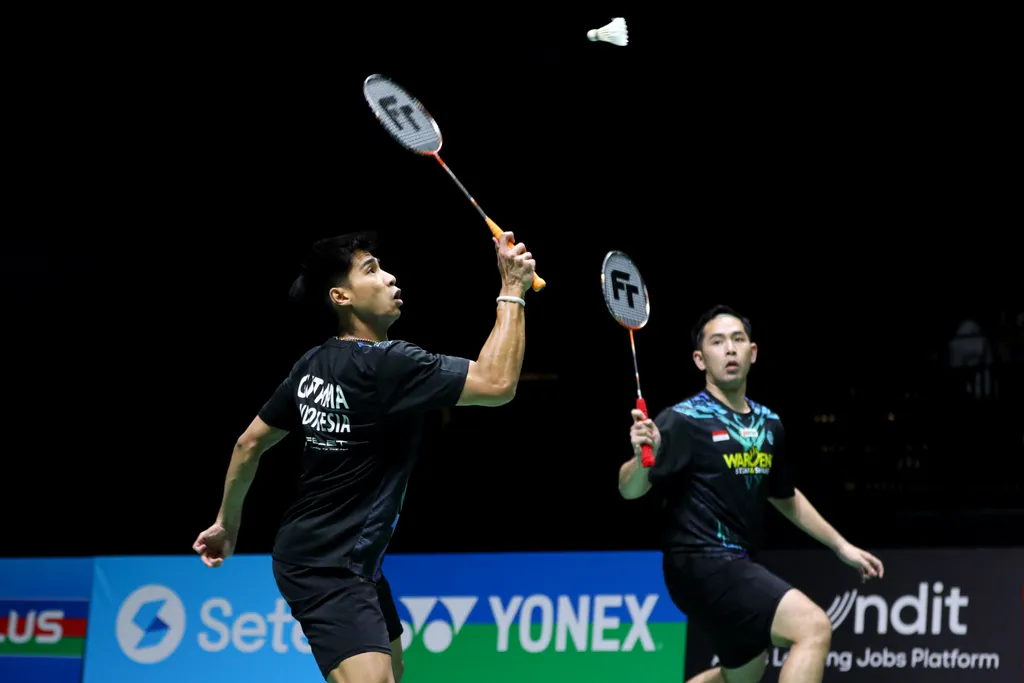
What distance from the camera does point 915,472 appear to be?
7.15 metres

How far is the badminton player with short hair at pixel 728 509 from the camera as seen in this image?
441cm

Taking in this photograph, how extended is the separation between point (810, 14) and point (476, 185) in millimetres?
2326

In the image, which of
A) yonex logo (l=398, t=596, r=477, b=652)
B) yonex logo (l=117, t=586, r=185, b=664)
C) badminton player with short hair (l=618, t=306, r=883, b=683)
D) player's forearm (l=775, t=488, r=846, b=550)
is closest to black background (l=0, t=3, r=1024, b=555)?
yonex logo (l=398, t=596, r=477, b=652)

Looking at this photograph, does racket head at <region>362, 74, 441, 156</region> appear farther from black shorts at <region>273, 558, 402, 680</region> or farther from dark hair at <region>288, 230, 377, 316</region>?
black shorts at <region>273, 558, 402, 680</region>

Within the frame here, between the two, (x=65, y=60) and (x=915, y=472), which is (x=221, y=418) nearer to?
(x=65, y=60)

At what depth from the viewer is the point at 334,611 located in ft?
10.6

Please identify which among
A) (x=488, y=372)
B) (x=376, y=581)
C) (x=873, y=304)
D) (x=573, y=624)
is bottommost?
(x=573, y=624)

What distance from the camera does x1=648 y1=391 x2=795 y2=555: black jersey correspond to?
4605 mm

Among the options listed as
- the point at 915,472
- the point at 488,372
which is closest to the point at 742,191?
the point at 915,472

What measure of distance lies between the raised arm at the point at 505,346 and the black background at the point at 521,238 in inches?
136

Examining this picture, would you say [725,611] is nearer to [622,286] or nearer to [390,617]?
[622,286]

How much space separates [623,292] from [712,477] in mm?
758

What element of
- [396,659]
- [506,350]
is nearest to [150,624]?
[396,659]

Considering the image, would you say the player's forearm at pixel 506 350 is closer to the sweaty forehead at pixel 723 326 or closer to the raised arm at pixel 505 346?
the raised arm at pixel 505 346
